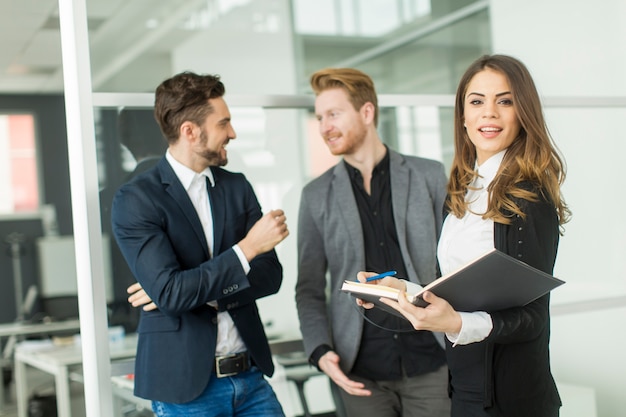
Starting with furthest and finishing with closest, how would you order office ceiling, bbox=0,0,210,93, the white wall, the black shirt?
office ceiling, bbox=0,0,210,93 → the white wall → the black shirt

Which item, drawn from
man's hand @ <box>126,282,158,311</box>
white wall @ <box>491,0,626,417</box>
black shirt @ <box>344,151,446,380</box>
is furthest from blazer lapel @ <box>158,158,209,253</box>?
white wall @ <box>491,0,626,417</box>

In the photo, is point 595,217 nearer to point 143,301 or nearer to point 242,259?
point 242,259

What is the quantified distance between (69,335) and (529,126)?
5.52 meters

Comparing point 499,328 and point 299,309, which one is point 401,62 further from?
point 499,328

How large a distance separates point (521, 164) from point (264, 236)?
2.51ft

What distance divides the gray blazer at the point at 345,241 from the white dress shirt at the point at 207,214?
42cm

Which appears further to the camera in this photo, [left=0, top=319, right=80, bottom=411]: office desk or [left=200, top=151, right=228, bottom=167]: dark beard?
[left=0, top=319, right=80, bottom=411]: office desk

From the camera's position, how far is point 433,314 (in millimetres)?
1805

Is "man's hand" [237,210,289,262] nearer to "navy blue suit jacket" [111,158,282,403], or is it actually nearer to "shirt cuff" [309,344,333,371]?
"navy blue suit jacket" [111,158,282,403]

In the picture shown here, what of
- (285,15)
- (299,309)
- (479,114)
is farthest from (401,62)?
A: (479,114)

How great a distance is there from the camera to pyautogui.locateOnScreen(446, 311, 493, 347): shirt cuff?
1845mm

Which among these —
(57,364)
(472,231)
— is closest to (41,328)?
(57,364)

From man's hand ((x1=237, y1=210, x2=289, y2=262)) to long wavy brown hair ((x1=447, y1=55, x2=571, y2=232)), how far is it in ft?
1.67

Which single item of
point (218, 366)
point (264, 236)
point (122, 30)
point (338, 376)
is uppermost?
point (122, 30)
